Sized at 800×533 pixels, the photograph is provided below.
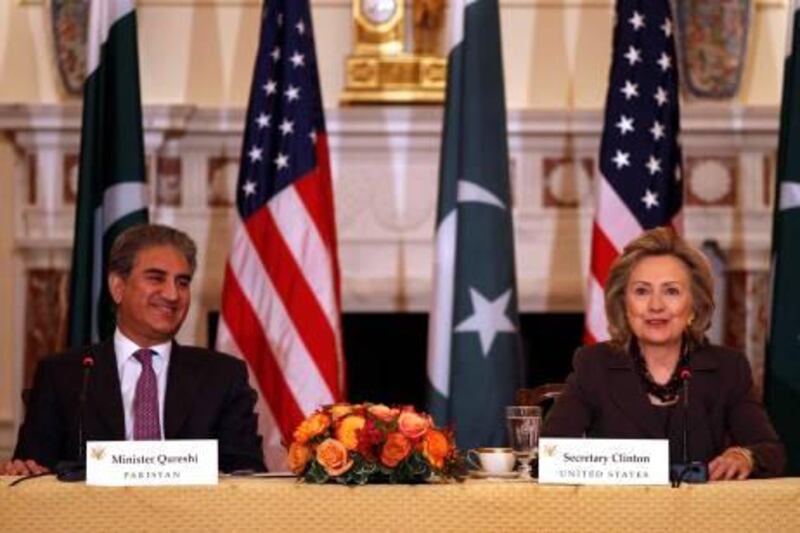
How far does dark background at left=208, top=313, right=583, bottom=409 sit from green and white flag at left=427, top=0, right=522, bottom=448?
1415 mm

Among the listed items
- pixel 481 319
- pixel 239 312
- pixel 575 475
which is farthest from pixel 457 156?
pixel 575 475

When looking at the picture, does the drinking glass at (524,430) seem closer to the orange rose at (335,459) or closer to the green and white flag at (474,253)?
the orange rose at (335,459)

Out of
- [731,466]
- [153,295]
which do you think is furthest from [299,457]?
[153,295]

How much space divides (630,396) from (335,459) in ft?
3.07

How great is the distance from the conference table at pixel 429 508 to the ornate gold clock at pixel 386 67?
375 cm

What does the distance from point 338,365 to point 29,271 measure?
5.83 ft

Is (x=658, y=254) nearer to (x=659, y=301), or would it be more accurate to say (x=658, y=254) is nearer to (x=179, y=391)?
(x=659, y=301)

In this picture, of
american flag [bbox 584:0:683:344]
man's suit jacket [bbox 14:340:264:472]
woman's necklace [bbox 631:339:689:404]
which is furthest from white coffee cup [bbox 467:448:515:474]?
american flag [bbox 584:0:683:344]

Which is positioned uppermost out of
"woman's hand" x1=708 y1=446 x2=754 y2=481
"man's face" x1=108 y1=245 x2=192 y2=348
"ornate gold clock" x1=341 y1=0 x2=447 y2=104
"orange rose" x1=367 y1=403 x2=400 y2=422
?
"ornate gold clock" x1=341 y1=0 x2=447 y2=104

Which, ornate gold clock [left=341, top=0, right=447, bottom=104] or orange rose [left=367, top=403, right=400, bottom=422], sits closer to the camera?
orange rose [left=367, top=403, right=400, bottom=422]

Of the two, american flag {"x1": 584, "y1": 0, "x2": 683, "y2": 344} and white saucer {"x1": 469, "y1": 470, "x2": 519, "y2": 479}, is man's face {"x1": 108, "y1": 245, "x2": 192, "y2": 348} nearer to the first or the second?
white saucer {"x1": 469, "y1": 470, "x2": 519, "y2": 479}

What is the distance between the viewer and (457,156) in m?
5.39

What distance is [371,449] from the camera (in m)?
3.01

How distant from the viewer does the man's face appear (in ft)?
13.4
